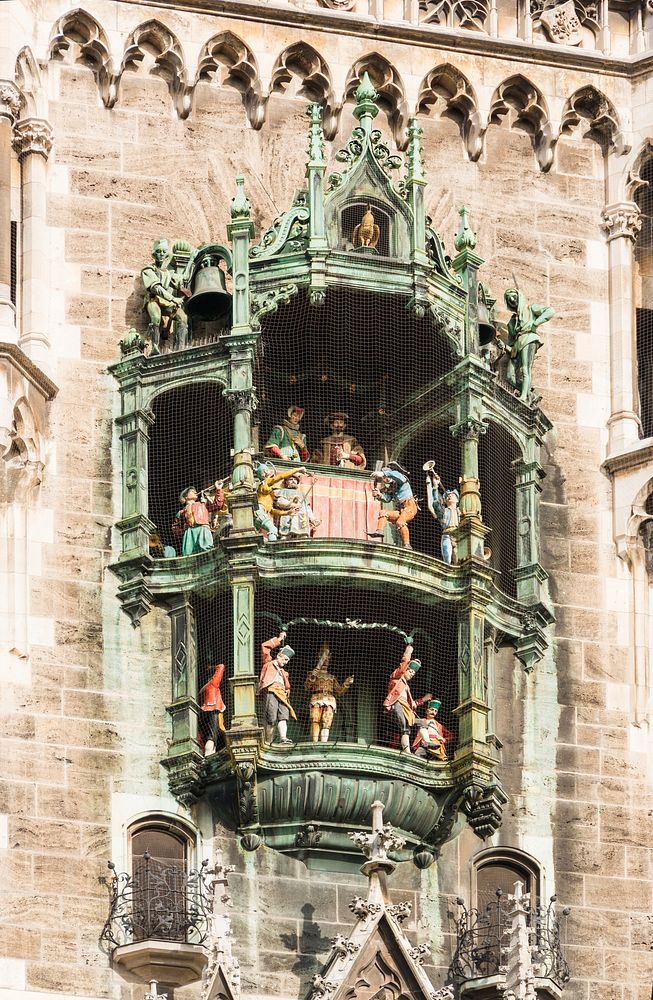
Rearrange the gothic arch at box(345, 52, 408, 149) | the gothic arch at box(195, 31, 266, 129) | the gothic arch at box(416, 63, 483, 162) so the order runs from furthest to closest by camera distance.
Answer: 1. the gothic arch at box(416, 63, 483, 162)
2. the gothic arch at box(345, 52, 408, 149)
3. the gothic arch at box(195, 31, 266, 129)

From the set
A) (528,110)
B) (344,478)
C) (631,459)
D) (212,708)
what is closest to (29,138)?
(344,478)

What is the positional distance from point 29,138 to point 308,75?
2362mm

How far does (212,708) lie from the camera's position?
27.8 m

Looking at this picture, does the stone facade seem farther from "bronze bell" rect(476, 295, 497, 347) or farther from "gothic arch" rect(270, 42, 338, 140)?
"bronze bell" rect(476, 295, 497, 347)

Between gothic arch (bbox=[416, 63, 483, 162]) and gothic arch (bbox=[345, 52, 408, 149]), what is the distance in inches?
6.0

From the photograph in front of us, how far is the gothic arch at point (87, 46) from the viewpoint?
29.7m

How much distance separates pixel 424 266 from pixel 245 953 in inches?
204

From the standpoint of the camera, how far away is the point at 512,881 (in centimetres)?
2814

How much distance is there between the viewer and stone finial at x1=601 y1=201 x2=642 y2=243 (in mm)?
→ 30328

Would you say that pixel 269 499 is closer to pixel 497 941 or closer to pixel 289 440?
pixel 289 440

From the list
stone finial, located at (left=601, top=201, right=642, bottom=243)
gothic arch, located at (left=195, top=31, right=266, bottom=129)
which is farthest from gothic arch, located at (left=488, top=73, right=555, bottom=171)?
gothic arch, located at (left=195, top=31, right=266, bottom=129)

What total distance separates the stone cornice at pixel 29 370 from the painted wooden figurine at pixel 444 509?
2.75 m

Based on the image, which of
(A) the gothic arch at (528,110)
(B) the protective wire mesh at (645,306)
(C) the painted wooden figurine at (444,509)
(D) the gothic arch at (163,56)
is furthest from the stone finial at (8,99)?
(B) the protective wire mesh at (645,306)

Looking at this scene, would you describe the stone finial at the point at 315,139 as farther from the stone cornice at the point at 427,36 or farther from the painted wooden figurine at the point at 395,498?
the painted wooden figurine at the point at 395,498
